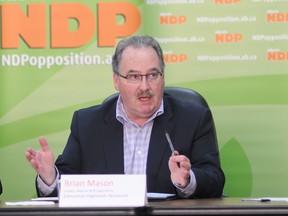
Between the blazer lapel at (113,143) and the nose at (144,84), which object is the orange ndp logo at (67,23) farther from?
the nose at (144,84)

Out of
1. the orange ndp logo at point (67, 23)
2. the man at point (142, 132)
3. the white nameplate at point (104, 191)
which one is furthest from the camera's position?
the orange ndp logo at point (67, 23)

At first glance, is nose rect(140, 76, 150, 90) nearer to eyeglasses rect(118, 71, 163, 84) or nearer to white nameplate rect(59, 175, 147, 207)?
eyeglasses rect(118, 71, 163, 84)

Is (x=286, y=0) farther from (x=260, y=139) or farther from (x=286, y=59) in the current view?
(x=260, y=139)

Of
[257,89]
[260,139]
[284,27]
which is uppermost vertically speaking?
[284,27]

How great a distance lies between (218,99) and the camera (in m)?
5.35

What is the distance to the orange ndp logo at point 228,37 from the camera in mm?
5352


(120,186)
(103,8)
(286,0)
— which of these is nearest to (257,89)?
(286,0)

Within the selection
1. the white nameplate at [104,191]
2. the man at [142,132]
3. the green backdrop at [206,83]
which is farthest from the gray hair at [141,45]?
the white nameplate at [104,191]

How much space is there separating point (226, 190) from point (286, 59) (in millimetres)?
971

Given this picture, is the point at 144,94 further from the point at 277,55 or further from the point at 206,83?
the point at 277,55

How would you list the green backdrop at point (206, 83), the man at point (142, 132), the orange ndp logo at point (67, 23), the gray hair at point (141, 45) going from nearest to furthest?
the man at point (142, 132)
the gray hair at point (141, 45)
the green backdrop at point (206, 83)
the orange ndp logo at point (67, 23)

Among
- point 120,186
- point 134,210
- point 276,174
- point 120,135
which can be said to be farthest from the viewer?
point 276,174

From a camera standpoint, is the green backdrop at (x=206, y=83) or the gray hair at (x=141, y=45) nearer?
the gray hair at (x=141, y=45)

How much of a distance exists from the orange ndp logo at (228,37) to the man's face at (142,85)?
1201mm
